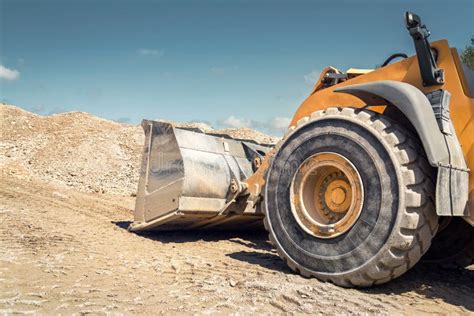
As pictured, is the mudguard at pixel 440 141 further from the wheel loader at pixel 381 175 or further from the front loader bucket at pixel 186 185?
the front loader bucket at pixel 186 185

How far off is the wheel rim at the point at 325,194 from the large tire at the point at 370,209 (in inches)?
1.9

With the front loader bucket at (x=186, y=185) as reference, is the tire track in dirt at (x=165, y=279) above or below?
below

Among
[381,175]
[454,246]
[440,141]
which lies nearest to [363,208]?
[381,175]

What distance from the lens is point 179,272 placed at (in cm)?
382

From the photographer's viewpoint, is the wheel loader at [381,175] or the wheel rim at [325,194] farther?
the wheel rim at [325,194]

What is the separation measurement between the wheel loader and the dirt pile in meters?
8.05

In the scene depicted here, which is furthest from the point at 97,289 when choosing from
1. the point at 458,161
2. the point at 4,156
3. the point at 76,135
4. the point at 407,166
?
the point at 76,135

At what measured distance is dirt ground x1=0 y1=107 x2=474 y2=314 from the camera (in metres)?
2.94

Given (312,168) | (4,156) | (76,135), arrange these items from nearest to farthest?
(312,168) < (4,156) < (76,135)

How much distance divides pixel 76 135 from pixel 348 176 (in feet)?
43.8

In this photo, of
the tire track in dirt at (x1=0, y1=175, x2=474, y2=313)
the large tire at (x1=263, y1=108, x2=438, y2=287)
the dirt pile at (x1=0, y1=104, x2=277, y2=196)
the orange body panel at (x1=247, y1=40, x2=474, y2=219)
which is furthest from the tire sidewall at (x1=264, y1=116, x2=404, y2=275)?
the dirt pile at (x1=0, y1=104, x2=277, y2=196)

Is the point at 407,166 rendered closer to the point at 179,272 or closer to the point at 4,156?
the point at 179,272

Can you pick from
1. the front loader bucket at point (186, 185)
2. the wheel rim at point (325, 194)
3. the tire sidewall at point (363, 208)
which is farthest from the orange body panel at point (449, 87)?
the front loader bucket at point (186, 185)

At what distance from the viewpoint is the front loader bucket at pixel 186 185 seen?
16.7 feet
